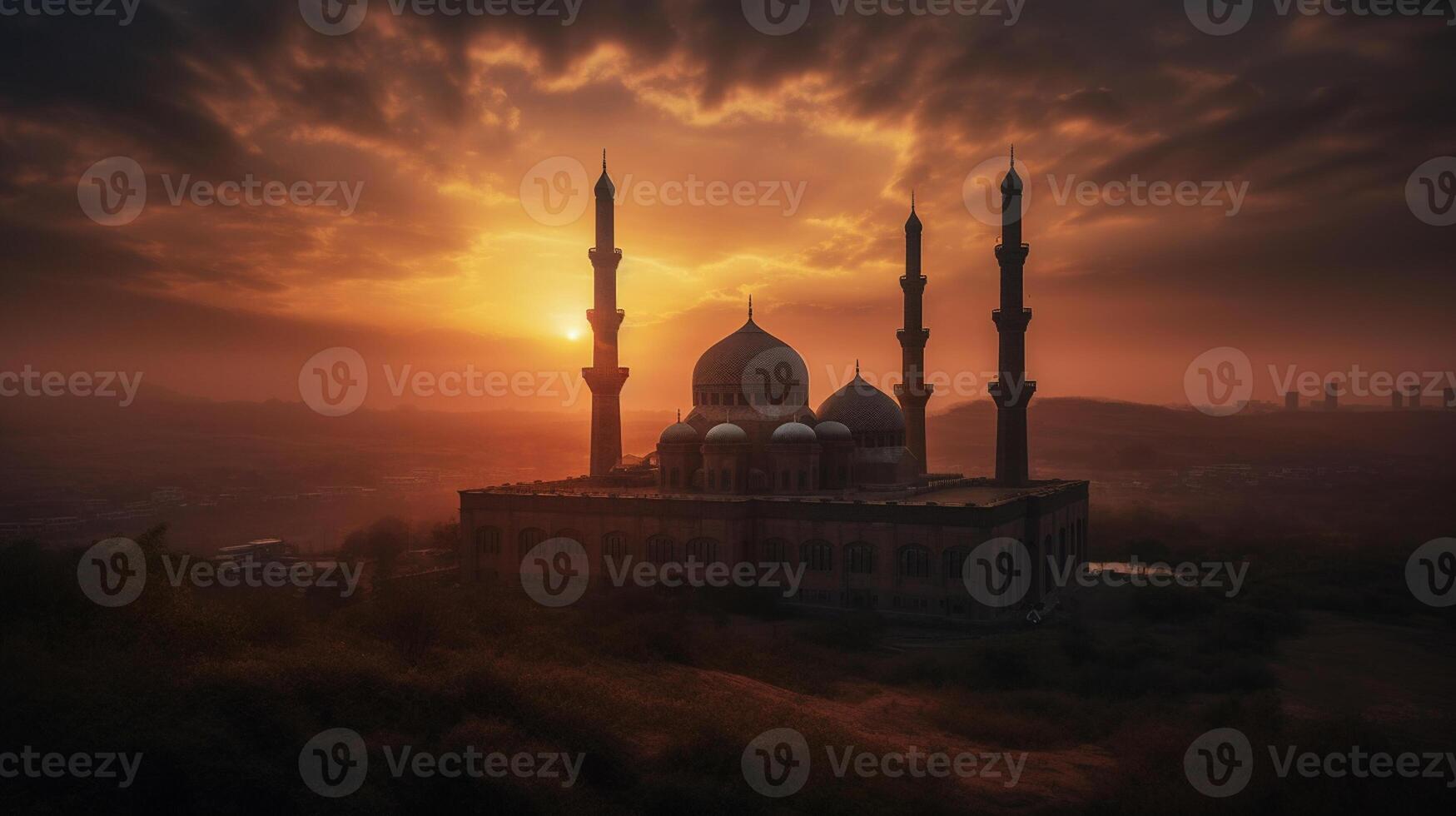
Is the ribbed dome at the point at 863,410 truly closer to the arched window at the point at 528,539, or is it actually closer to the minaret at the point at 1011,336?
the minaret at the point at 1011,336

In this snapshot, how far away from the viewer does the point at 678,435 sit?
141 feet

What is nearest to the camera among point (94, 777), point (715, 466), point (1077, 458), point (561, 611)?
point (94, 777)

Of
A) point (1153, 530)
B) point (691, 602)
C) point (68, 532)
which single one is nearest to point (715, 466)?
point (691, 602)

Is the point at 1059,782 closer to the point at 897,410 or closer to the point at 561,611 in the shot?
the point at 561,611

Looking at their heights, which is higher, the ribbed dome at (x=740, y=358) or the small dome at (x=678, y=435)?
the ribbed dome at (x=740, y=358)

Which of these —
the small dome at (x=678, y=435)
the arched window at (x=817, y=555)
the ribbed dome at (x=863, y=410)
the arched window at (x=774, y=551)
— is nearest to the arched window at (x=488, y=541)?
the small dome at (x=678, y=435)

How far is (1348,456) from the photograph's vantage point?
434 ft

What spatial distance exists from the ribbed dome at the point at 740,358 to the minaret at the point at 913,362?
8.82 m

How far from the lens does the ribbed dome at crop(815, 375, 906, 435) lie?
46.7 metres

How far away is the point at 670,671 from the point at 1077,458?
480ft

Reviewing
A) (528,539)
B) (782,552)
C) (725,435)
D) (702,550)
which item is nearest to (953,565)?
(782,552)

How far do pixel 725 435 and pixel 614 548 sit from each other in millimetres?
7393

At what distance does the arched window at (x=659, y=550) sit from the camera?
127 feet

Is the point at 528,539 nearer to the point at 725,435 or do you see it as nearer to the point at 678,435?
the point at 678,435
